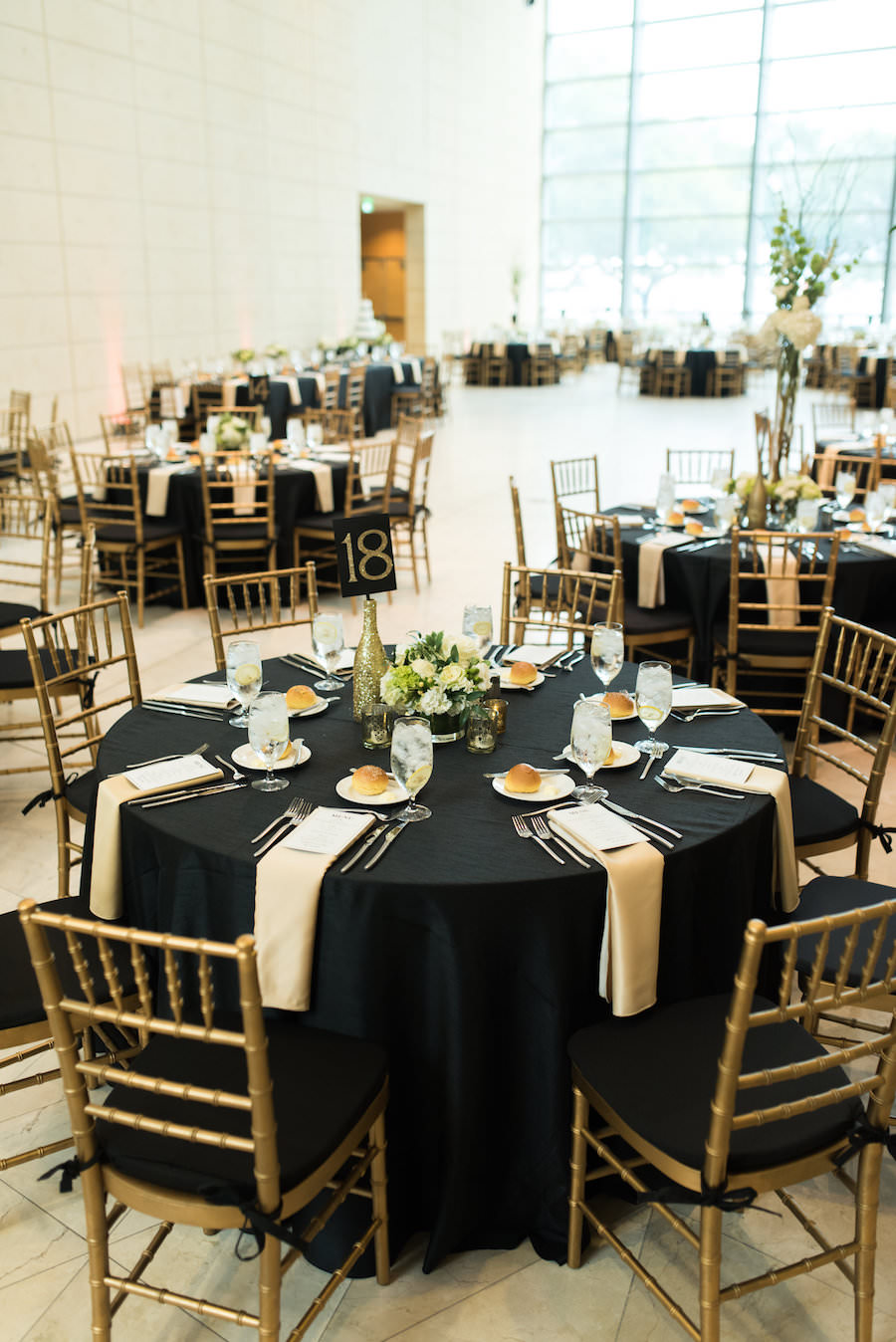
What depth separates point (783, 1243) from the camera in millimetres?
2109

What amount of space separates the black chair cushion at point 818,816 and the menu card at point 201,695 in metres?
1.46

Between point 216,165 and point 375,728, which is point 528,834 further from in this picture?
point 216,165

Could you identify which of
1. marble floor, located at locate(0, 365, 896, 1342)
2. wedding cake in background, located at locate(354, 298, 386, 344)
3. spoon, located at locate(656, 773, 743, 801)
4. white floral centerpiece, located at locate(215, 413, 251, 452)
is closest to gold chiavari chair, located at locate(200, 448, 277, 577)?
white floral centerpiece, located at locate(215, 413, 251, 452)

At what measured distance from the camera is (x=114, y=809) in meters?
2.19

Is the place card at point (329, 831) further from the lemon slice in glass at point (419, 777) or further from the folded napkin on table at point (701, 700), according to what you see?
the folded napkin on table at point (701, 700)

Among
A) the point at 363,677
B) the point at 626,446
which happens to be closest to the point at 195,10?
the point at 626,446

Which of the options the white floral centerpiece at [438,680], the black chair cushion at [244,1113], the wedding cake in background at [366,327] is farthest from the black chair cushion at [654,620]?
the wedding cake in background at [366,327]

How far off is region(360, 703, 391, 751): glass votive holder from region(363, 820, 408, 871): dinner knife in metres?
0.40

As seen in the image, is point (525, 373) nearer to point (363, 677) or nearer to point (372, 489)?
point (372, 489)

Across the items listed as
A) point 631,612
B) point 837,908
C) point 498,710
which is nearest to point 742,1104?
point 837,908

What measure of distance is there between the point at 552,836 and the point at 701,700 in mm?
888

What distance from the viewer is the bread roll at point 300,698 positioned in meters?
2.66

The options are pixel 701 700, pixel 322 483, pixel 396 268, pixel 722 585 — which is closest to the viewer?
pixel 701 700

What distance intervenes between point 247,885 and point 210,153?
1312 cm
